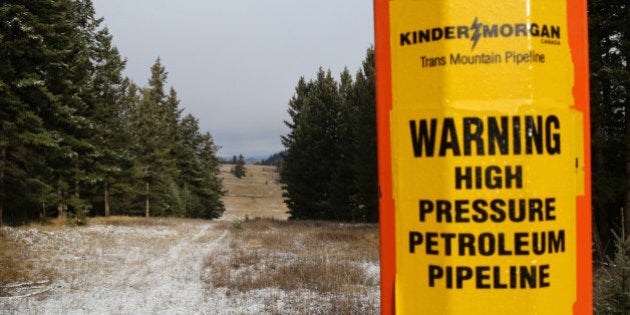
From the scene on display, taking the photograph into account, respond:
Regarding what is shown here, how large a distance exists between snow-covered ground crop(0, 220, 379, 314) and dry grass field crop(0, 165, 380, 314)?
0.08 ft

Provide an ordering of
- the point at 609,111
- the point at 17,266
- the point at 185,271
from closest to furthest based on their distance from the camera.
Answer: the point at 609,111
the point at 17,266
the point at 185,271

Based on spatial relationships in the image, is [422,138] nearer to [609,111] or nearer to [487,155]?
[487,155]

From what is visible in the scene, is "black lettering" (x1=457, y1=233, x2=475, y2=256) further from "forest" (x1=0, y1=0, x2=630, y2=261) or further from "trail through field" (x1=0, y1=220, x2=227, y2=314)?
"trail through field" (x1=0, y1=220, x2=227, y2=314)

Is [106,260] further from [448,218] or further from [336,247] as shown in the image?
[448,218]

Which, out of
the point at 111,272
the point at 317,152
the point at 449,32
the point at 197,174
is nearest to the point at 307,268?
the point at 111,272

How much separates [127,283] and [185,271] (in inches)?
77.7

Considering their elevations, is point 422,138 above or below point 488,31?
below

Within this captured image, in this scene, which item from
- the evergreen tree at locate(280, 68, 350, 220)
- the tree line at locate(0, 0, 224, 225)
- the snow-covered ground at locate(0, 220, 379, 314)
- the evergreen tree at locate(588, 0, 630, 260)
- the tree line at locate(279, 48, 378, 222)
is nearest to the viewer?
the snow-covered ground at locate(0, 220, 379, 314)

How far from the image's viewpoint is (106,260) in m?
15.6

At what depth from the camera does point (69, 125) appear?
23.5 metres

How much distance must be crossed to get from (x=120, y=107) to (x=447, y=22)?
33.0 metres

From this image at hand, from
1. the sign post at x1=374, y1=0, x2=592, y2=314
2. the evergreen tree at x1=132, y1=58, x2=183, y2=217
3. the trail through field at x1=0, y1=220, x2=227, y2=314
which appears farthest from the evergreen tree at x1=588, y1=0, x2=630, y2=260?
the evergreen tree at x1=132, y1=58, x2=183, y2=217

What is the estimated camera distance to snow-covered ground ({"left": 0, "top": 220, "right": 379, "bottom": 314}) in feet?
31.9

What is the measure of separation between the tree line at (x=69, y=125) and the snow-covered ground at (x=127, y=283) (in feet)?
10.3
